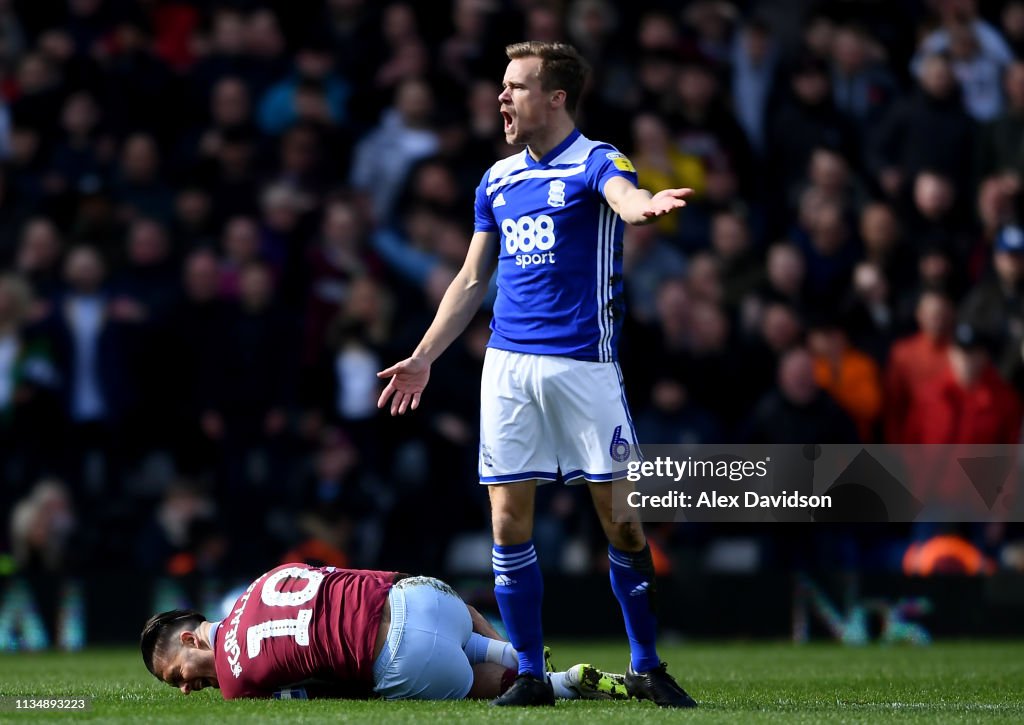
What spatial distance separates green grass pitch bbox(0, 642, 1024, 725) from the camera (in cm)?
616

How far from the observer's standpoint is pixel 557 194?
22.0ft

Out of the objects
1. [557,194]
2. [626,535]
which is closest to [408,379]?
[557,194]

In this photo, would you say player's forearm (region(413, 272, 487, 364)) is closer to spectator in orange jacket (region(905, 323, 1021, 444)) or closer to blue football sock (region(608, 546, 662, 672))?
blue football sock (region(608, 546, 662, 672))

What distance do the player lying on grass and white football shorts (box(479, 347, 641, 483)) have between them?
576 millimetres

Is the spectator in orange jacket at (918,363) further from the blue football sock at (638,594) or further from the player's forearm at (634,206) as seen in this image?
Result: the player's forearm at (634,206)

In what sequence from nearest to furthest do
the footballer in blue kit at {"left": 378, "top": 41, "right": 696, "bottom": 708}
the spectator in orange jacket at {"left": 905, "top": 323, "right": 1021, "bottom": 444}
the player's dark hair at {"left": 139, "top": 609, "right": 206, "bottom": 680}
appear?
the footballer in blue kit at {"left": 378, "top": 41, "right": 696, "bottom": 708}
the player's dark hair at {"left": 139, "top": 609, "right": 206, "bottom": 680}
the spectator in orange jacket at {"left": 905, "top": 323, "right": 1021, "bottom": 444}

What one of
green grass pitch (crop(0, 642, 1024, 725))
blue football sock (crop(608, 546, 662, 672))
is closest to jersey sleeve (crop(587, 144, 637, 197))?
blue football sock (crop(608, 546, 662, 672))

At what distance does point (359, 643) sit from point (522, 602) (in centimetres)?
61

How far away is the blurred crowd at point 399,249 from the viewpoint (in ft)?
40.8

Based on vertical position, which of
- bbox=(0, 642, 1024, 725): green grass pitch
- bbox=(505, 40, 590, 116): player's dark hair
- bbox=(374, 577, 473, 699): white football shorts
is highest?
bbox=(505, 40, 590, 116): player's dark hair

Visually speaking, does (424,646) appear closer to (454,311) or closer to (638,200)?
(454,311)

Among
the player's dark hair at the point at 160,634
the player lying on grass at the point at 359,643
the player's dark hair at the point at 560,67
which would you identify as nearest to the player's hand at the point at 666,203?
the player's dark hair at the point at 560,67

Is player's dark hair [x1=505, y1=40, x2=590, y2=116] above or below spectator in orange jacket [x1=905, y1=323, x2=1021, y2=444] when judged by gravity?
above

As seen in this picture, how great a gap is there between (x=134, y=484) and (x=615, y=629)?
3.45 metres
